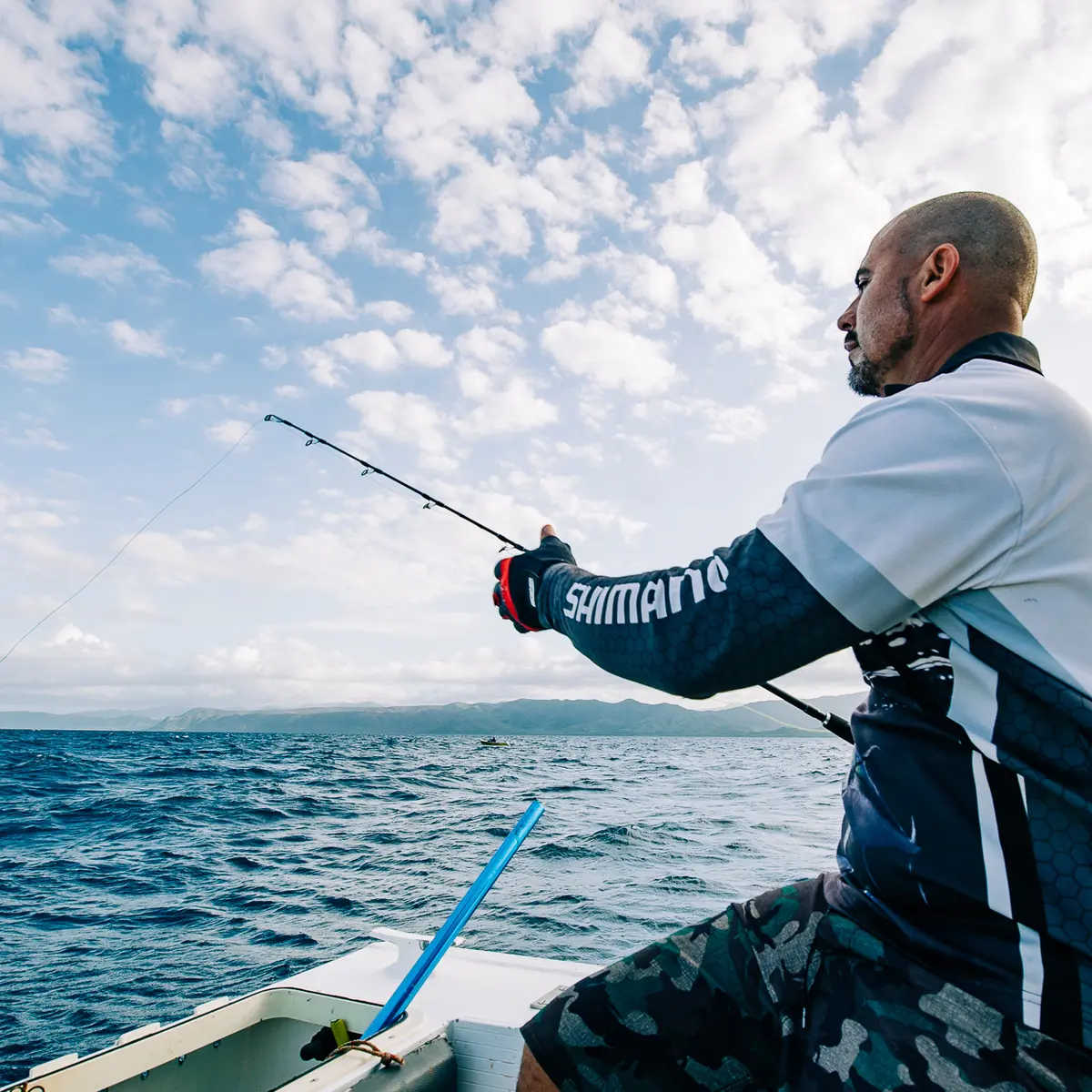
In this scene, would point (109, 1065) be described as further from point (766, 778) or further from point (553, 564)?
point (766, 778)

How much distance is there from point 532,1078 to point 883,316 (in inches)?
72.9

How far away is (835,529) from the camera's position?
1298mm

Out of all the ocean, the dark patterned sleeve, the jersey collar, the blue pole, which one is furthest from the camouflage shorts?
the ocean

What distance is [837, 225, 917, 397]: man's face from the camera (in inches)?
68.6

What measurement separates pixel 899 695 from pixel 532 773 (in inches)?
1330

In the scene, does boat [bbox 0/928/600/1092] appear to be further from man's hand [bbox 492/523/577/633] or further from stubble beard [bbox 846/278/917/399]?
stubble beard [bbox 846/278/917/399]

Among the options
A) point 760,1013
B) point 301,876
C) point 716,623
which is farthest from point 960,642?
point 301,876

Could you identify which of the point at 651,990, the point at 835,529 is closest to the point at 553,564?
the point at 835,529

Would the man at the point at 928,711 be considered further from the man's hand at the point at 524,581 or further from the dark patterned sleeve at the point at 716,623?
the man's hand at the point at 524,581

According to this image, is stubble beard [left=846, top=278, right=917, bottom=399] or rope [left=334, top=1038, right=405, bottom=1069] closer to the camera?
stubble beard [left=846, top=278, right=917, bottom=399]

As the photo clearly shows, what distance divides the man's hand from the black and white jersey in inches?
21.6

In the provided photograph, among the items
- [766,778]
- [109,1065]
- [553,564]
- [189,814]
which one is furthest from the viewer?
[766,778]

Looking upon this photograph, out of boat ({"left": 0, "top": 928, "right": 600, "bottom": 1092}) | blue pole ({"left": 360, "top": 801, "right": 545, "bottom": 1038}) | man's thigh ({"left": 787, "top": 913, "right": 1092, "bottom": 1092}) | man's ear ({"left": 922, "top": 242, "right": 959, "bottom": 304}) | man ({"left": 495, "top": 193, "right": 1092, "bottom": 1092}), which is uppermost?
man's ear ({"left": 922, "top": 242, "right": 959, "bottom": 304})

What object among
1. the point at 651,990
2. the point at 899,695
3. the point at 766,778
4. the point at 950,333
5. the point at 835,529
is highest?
the point at 950,333
